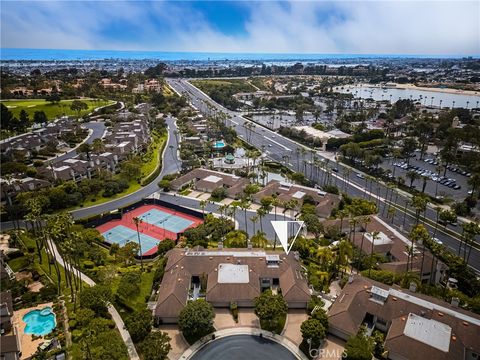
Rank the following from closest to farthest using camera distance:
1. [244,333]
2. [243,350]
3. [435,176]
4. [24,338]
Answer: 1. [243,350]
2. [24,338]
3. [244,333]
4. [435,176]

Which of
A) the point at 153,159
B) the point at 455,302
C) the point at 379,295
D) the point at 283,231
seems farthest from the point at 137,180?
the point at 455,302

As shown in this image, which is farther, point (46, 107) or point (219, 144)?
point (46, 107)

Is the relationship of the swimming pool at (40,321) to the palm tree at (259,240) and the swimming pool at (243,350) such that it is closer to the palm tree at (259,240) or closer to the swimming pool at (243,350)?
the swimming pool at (243,350)

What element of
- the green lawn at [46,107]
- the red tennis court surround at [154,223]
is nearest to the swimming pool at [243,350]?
the red tennis court surround at [154,223]


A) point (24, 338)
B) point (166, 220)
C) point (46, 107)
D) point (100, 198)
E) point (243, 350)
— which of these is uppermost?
point (46, 107)

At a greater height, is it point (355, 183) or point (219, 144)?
point (219, 144)

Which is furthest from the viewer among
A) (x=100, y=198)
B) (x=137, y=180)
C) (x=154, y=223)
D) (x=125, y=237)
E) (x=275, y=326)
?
(x=137, y=180)

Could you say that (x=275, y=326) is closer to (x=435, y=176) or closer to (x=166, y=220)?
(x=166, y=220)

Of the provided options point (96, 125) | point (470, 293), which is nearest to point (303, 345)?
point (470, 293)
